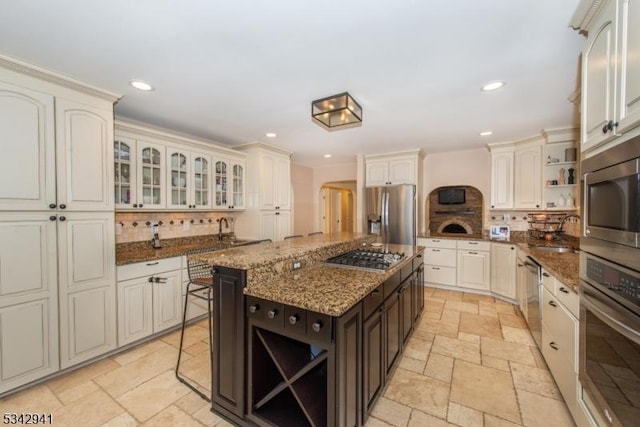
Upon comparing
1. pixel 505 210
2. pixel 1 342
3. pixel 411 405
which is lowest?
pixel 411 405

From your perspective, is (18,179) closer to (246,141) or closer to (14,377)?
(14,377)

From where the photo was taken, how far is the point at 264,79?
7.07 ft

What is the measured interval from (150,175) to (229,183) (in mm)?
1106

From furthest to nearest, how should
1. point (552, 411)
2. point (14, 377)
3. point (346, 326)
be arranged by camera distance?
point (14, 377) < point (552, 411) < point (346, 326)

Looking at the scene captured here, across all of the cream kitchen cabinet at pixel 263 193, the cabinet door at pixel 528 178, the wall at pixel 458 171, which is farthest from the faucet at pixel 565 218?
the cream kitchen cabinet at pixel 263 193

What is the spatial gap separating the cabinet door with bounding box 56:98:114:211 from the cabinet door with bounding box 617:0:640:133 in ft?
11.3

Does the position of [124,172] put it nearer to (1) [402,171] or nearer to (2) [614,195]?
(2) [614,195]

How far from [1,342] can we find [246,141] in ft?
10.4

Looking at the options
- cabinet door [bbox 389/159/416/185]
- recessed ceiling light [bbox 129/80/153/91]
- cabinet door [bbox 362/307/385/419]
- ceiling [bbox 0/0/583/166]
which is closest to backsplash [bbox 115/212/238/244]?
ceiling [bbox 0/0/583/166]

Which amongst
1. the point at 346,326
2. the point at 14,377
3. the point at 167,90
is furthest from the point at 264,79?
the point at 14,377

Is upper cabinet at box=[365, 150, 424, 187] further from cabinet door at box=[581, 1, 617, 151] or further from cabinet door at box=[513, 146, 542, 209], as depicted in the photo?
cabinet door at box=[581, 1, 617, 151]

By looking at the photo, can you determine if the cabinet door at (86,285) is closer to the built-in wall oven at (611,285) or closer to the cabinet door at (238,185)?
the cabinet door at (238,185)

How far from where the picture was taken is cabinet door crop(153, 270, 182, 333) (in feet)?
8.95

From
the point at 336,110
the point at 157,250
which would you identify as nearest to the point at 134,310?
the point at 157,250
